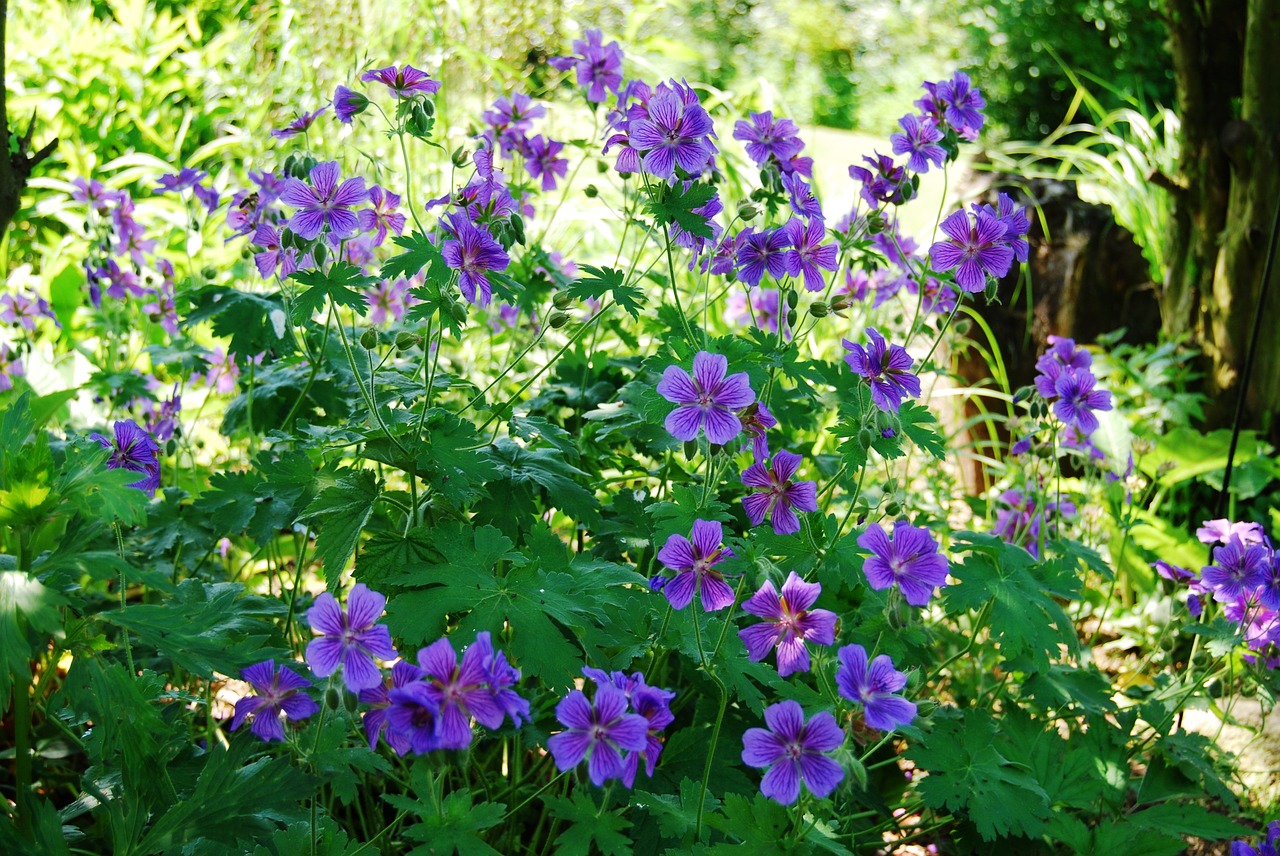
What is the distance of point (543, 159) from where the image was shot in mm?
2291

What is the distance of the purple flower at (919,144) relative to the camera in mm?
1920

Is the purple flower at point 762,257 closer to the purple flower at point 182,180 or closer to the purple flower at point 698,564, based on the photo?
the purple flower at point 698,564

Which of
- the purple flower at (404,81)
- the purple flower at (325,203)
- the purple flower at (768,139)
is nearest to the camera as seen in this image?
the purple flower at (325,203)

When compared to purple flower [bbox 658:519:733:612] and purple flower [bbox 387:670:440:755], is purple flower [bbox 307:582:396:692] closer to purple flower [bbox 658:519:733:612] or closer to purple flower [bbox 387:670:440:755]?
purple flower [bbox 387:670:440:755]

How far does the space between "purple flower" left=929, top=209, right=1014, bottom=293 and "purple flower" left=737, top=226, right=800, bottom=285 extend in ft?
0.77

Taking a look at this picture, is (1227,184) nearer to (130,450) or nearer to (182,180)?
(182,180)

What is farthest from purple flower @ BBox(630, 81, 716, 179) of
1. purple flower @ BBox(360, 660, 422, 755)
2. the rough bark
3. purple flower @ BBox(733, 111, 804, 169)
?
the rough bark

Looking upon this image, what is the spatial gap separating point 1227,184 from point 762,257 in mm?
2320

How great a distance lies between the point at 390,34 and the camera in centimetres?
394

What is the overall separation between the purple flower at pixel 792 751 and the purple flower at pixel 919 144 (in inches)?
44.4

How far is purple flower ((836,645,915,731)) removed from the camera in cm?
121

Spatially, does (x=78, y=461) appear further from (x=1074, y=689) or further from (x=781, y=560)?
(x=1074, y=689)

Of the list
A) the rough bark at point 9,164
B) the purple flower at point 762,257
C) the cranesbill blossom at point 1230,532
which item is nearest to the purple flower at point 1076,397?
the cranesbill blossom at point 1230,532

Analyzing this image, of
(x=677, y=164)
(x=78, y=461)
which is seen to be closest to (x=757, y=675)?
(x=677, y=164)
